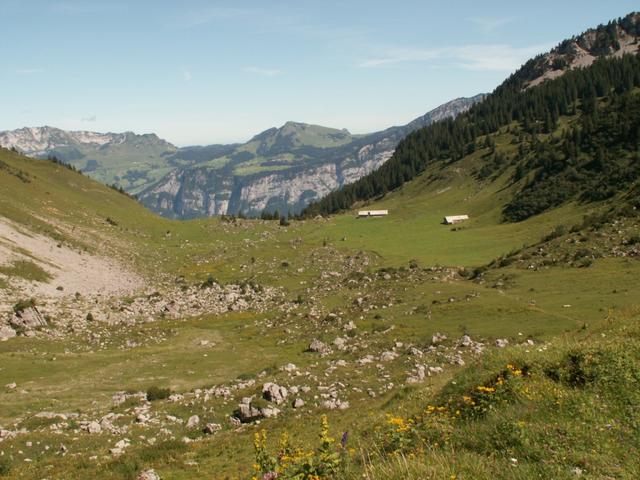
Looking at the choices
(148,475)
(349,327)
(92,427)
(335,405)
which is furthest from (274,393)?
(349,327)

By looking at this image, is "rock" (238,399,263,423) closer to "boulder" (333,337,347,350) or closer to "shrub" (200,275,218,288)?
"boulder" (333,337,347,350)

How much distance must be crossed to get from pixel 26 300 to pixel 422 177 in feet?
459

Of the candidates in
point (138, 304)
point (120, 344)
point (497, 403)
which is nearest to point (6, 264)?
point (138, 304)

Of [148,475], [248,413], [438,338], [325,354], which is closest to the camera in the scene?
[148,475]

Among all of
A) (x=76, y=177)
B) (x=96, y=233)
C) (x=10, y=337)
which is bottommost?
(x=10, y=337)

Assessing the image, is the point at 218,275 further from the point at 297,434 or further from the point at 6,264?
the point at 297,434

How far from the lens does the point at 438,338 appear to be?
34219mm

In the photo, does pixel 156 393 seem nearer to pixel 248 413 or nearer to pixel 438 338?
pixel 248 413

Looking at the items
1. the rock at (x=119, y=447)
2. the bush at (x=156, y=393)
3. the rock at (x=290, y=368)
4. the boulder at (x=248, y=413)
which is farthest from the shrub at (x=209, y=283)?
the rock at (x=119, y=447)

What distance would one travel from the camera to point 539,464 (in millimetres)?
7348

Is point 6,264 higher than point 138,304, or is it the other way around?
point 6,264

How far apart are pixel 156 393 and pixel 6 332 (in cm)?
1956

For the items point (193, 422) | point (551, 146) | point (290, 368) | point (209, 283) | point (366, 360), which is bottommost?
point (366, 360)

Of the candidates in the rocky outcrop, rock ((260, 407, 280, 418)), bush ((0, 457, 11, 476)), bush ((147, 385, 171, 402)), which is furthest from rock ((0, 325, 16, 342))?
rock ((260, 407, 280, 418))
